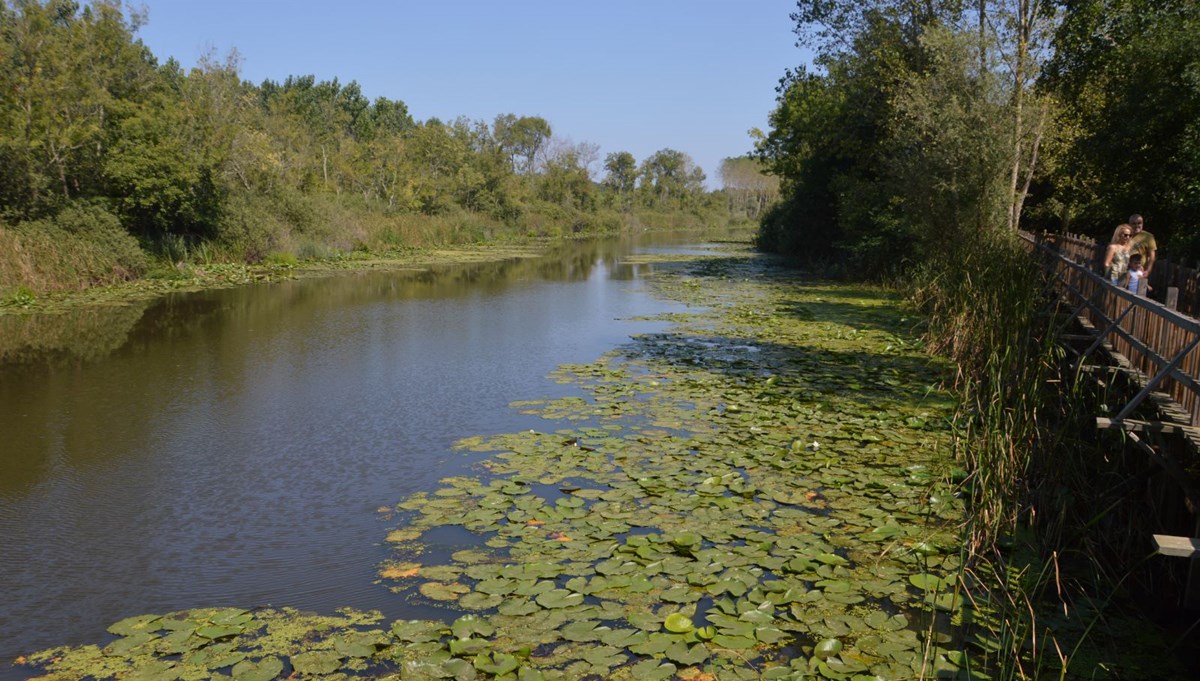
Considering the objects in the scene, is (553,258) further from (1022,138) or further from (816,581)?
(816,581)

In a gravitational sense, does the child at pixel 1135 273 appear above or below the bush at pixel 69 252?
above

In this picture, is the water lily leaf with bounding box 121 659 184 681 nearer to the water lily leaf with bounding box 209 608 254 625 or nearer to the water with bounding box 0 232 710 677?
the water lily leaf with bounding box 209 608 254 625

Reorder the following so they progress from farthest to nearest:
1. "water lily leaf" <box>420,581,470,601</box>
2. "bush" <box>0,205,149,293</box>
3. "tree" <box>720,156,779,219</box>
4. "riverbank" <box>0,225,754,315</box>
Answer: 1. "tree" <box>720,156,779,219</box>
2. "bush" <box>0,205,149,293</box>
3. "riverbank" <box>0,225,754,315</box>
4. "water lily leaf" <box>420,581,470,601</box>

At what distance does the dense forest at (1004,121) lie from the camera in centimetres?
1398

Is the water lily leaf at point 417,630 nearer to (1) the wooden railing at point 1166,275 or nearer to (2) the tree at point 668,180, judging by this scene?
(1) the wooden railing at point 1166,275

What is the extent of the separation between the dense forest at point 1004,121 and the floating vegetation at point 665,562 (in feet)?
27.2

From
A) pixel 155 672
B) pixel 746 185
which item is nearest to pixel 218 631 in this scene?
pixel 155 672

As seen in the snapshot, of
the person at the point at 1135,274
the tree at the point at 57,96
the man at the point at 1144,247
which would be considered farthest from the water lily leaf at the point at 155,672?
the tree at the point at 57,96

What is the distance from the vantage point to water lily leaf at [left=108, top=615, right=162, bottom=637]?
14.8 feet

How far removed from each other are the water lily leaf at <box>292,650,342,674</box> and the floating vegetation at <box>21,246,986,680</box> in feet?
0.05

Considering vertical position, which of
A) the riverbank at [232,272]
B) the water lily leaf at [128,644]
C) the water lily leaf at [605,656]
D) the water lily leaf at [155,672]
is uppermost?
the riverbank at [232,272]

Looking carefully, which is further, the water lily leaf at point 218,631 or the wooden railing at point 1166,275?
the wooden railing at point 1166,275

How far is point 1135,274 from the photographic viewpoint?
9258mm

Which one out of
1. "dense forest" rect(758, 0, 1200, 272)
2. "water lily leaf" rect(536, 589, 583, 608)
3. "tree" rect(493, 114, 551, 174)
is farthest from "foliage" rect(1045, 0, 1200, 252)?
"tree" rect(493, 114, 551, 174)
